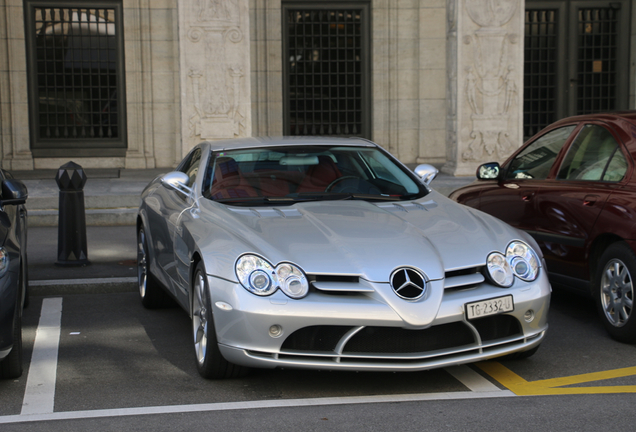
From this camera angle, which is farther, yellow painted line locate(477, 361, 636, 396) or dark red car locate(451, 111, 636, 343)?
dark red car locate(451, 111, 636, 343)

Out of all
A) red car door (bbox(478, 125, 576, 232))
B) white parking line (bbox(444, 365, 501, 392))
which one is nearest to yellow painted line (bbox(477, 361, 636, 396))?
white parking line (bbox(444, 365, 501, 392))

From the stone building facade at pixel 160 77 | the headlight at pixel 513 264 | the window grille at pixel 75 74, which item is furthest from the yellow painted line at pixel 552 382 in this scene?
the window grille at pixel 75 74

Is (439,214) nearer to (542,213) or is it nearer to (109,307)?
(542,213)

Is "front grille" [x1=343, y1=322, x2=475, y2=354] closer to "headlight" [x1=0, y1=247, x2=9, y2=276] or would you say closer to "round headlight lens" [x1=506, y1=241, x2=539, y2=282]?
"round headlight lens" [x1=506, y1=241, x2=539, y2=282]

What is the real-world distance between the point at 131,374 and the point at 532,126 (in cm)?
1561

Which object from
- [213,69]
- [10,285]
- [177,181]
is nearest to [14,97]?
[213,69]

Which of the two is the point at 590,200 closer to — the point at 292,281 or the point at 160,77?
the point at 292,281

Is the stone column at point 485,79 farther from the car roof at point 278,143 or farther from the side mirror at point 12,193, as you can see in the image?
the side mirror at point 12,193

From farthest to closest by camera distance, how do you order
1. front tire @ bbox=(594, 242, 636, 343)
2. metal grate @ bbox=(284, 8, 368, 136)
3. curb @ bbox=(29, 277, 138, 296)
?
1. metal grate @ bbox=(284, 8, 368, 136)
2. curb @ bbox=(29, 277, 138, 296)
3. front tire @ bbox=(594, 242, 636, 343)

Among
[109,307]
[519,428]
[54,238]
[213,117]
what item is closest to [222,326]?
[519,428]

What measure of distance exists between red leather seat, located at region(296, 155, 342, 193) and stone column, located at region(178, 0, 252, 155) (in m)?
8.23

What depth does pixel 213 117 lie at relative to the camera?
1416 cm

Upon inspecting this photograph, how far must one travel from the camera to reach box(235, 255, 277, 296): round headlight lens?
441cm

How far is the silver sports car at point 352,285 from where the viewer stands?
436 centimetres
